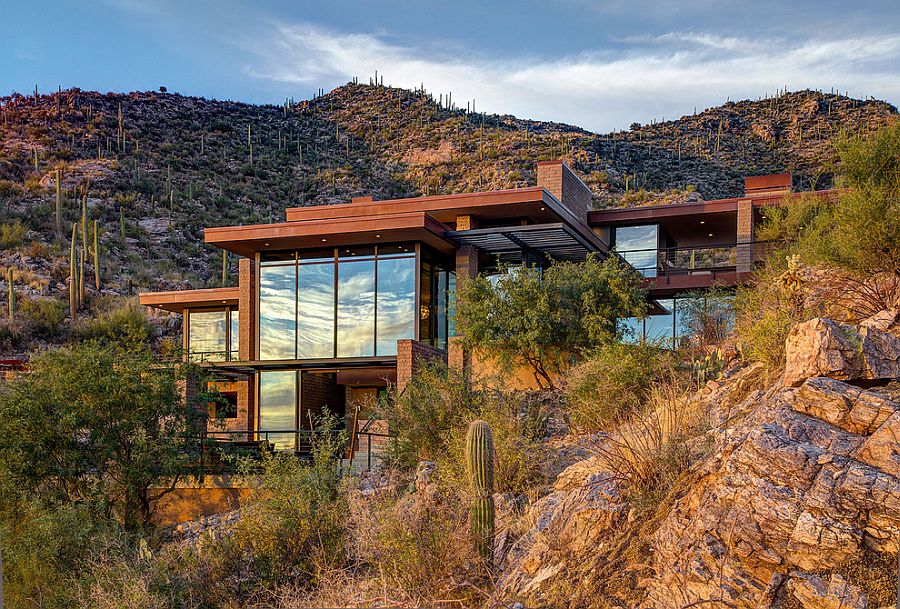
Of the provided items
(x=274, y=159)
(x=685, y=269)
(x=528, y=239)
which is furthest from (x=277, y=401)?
(x=274, y=159)

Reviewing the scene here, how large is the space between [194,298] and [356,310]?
23.5ft

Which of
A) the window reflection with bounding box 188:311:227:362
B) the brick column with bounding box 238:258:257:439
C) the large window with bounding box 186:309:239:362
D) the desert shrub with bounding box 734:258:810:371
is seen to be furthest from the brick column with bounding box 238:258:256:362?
the desert shrub with bounding box 734:258:810:371

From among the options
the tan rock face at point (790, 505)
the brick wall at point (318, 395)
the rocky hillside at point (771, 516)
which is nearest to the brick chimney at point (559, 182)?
the brick wall at point (318, 395)

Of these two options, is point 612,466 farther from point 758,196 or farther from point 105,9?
point 758,196

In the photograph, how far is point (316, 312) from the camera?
23.7 m

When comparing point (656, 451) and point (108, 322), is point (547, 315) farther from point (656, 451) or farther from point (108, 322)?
point (108, 322)

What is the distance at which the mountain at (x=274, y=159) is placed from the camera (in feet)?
147

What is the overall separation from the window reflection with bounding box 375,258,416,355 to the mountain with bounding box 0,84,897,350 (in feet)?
73.9

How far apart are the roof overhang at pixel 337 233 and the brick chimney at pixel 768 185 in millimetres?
11132

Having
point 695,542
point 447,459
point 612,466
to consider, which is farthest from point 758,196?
point 695,542

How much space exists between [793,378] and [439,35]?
19.0 feet

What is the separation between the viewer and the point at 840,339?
10.5m

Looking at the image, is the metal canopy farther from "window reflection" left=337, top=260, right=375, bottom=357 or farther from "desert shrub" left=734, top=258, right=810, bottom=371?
"desert shrub" left=734, top=258, right=810, bottom=371

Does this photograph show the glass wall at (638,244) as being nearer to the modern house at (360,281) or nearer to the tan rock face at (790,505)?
the modern house at (360,281)
